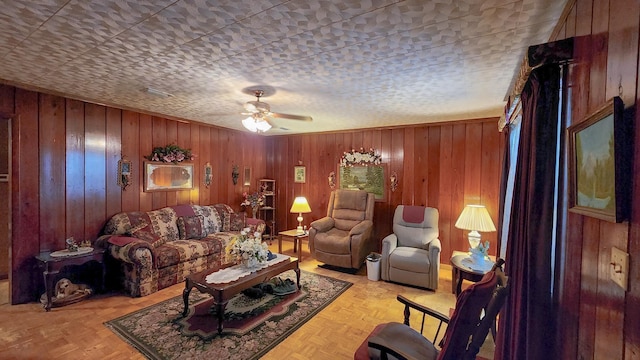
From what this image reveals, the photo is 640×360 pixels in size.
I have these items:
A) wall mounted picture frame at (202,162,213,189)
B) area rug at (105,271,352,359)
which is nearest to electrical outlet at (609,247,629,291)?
area rug at (105,271,352,359)

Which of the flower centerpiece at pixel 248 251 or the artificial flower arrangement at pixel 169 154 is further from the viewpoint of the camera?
the artificial flower arrangement at pixel 169 154

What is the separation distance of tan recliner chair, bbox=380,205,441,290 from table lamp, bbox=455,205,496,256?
0.44 m

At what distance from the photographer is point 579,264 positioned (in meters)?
1.12

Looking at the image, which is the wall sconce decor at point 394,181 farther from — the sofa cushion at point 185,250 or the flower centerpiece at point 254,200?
the sofa cushion at point 185,250

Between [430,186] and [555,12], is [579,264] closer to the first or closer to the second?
[555,12]

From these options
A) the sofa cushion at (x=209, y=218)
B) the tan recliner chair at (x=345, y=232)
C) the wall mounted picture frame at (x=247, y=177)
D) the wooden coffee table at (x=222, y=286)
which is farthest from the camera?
the wall mounted picture frame at (x=247, y=177)

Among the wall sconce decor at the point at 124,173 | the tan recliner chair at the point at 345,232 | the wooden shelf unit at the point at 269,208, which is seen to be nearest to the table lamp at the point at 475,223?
the tan recliner chair at the point at 345,232

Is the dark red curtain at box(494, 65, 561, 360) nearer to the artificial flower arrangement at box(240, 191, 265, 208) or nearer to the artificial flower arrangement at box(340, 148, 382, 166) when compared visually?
the artificial flower arrangement at box(340, 148, 382, 166)

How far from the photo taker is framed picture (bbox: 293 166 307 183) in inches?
232

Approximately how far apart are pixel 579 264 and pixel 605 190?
0.40 metres

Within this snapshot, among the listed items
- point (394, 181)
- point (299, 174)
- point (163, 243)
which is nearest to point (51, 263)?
point (163, 243)

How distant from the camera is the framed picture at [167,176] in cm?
416

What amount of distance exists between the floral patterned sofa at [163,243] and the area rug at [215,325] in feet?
1.56

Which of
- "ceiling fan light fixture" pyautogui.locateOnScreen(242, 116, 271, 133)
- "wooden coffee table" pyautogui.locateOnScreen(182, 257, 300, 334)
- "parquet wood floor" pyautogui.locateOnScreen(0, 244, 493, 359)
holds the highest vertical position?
"ceiling fan light fixture" pyautogui.locateOnScreen(242, 116, 271, 133)
